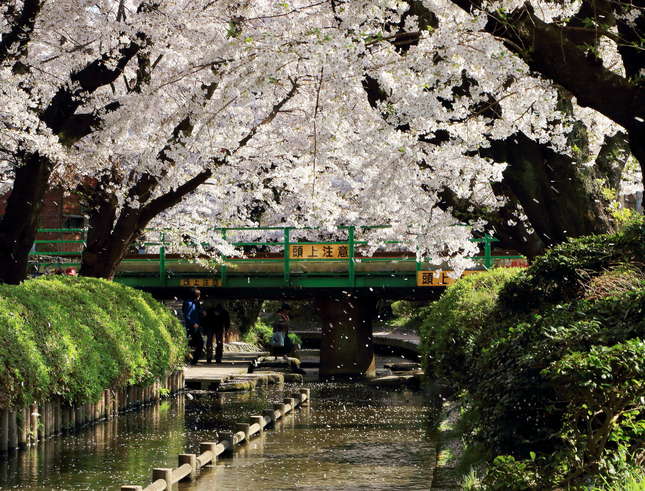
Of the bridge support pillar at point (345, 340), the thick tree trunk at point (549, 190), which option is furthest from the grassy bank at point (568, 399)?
the bridge support pillar at point (345, 340)

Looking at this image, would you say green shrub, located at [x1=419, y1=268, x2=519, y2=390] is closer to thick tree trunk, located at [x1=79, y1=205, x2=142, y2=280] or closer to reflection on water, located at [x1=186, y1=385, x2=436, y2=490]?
reflection on water, located at [x1=186, y1=385, x2=436, y2=490]

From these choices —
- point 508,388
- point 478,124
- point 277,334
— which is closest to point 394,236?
point 277,334

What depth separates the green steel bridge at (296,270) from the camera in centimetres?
2658

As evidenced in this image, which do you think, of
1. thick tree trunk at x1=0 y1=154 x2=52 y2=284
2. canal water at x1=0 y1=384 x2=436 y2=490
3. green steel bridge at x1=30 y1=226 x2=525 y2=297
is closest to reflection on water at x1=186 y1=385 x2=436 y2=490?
canal water at x1=0 y1=384 x2=436 y2=490

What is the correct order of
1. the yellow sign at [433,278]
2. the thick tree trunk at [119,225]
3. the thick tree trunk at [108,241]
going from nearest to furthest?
the thick tree trunk at [119,225], the thick tree trunk at [108,241], the yellow sign at [433,278]

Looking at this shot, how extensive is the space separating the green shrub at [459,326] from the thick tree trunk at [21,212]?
683 centimetres

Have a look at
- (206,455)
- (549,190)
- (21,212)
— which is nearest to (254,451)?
(206,455)

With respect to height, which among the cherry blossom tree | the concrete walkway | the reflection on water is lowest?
the reflection on water

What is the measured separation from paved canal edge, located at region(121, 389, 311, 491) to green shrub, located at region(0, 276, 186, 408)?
228 cm

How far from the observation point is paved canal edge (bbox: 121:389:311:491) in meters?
9.44

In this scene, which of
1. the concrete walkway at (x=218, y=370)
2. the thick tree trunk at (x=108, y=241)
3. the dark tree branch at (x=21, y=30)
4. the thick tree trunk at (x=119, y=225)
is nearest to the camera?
the dark tree branch at (x=21, y=30)

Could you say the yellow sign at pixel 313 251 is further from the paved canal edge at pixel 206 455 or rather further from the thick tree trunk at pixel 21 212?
the thick tree trunk at pixel 21 212

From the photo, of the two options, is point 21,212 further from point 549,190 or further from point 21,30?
point 549,190

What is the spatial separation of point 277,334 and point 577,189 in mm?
19852
